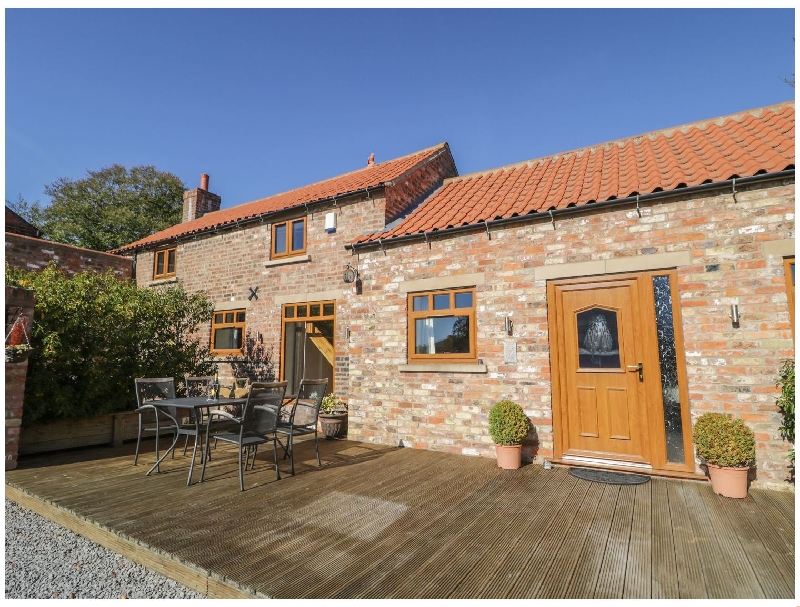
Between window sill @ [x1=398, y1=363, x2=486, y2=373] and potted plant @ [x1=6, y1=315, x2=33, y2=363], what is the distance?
17.2ft

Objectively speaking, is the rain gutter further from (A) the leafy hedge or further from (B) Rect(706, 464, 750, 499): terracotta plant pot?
(A) the leafy hedge

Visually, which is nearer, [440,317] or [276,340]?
[440,317]

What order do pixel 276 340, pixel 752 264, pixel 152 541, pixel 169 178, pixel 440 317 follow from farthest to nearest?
pixel 169 178 < pixel 276 340 < pixel 440 317 < pixel 752 264 < pixel 152 541

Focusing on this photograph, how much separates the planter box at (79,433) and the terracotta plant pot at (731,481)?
8.54 meters

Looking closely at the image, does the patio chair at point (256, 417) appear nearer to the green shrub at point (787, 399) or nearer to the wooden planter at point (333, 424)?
the wooden planter at point (333, 424)

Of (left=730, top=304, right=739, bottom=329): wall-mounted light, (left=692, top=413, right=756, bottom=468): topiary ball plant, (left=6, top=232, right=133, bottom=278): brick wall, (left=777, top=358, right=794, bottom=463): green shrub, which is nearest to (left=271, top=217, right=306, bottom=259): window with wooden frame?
(left=6, top=232, right=133, bottom=278): brick wall

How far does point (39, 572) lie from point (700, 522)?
5443mm

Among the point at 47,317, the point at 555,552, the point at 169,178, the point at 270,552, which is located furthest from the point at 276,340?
the point at 169,178

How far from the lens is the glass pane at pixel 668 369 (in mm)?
5148

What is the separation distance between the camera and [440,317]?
696cm

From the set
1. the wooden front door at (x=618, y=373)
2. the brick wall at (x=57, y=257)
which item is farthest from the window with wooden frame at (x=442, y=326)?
the brick wall at (x=57, y=257)

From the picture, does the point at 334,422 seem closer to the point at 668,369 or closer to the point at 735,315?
the point at 668,369

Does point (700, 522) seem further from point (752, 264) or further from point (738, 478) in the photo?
point (752, 264)

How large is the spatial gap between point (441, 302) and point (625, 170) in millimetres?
3884
